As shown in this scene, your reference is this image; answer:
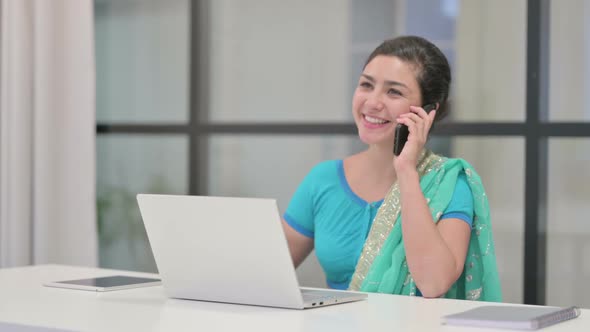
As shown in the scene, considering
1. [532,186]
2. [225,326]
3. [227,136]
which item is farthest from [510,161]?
[225,326]

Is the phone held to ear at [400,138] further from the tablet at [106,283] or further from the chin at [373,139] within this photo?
the tablet at [106,283]

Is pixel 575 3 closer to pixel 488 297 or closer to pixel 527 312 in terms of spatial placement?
pixel 488 297

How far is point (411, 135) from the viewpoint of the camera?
229cm

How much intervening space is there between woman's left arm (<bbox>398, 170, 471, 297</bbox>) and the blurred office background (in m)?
0.89

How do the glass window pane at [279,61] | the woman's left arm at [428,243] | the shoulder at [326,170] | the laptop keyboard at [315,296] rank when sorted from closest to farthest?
the laptop keyboard at [315,296] < the woman's left arm at [428,243] < the shoulder at [326,170] < the glass window pane at [279,61]

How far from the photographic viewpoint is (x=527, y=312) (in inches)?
61.1

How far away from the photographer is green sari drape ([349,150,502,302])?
2.19 metres

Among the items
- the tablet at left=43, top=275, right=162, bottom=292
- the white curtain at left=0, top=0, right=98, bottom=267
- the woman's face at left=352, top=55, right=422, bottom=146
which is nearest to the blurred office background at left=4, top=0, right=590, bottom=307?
the white curtain at left=0, top=0, right=98, bottom=267

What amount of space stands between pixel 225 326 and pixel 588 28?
192cm

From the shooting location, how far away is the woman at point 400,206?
7.04ft

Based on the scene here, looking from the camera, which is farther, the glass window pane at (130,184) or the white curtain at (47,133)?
the glass window pane at (130,184)

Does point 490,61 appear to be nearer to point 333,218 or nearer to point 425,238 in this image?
point 333,218

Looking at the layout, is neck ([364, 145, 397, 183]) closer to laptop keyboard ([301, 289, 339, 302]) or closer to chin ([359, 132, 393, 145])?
chin ([359, 132, 393, 145])

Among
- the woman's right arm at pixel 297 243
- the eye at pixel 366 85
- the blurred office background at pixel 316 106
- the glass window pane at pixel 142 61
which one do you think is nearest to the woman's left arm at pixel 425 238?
the eye at pixel 366 85
